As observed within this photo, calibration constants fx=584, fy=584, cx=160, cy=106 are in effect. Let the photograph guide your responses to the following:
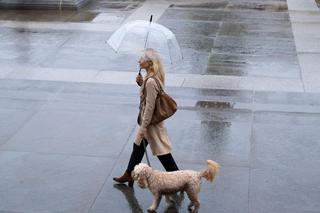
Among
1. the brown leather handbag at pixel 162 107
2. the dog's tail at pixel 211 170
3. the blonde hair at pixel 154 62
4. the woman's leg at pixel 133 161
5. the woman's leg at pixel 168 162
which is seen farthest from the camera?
the woman's leg at pixel 133 161

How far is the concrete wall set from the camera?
1814 cm

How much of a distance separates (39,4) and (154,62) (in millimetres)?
12758

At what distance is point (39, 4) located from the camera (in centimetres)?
1827

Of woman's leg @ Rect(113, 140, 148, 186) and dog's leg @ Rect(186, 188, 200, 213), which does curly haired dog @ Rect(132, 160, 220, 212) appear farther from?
woman's leg @ Rect(113, 140, 148, 186)

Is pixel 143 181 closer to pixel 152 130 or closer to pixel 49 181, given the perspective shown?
pixel 152 130

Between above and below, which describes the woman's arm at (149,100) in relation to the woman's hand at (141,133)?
above

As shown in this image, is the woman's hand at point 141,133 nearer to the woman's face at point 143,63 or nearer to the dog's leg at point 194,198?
Result: the woman's face at point 143,63

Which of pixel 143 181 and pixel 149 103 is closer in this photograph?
pixel 143 181

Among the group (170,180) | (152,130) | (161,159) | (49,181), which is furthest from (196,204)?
(49,181)

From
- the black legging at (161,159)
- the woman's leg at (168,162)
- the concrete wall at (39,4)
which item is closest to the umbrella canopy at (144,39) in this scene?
the black legging at (161,159)

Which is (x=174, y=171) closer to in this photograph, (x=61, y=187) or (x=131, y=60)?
(x=61, y=187)

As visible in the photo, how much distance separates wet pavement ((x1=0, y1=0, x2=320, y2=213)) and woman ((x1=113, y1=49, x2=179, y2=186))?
450 millimetres

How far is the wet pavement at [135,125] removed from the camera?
6.83 m

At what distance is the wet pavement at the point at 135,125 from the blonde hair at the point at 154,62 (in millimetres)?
1467
